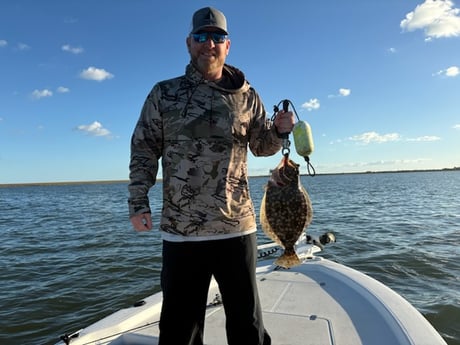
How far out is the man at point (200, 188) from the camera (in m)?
2.66

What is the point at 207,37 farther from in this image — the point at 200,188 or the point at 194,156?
the point at 200,188

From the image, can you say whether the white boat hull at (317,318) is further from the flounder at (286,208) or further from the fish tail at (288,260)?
the flounder at (286,208)

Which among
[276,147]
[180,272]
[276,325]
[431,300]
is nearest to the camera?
[180,272]

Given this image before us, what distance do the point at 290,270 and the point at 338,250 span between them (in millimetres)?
6503

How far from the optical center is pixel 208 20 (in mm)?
2678

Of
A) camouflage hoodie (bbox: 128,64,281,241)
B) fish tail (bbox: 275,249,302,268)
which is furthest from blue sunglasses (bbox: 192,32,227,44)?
fish tail (bbox: 275,249,302,268)

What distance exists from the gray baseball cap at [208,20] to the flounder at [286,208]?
1.10m

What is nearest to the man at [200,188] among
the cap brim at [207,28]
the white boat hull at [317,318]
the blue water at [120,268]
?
the cap brim at [207,28]

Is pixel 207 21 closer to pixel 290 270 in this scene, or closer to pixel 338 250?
pixel 290 270

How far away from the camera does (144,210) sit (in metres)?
2.67

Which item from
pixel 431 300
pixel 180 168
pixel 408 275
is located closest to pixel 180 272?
pixel 180 168

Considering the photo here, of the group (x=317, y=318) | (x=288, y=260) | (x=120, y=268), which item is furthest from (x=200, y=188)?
(x=120, y=268)

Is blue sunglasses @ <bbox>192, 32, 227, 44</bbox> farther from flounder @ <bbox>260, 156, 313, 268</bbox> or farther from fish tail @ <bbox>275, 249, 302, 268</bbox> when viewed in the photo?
fish tail @ <bbox>275, 249, 302, 268</bbox>

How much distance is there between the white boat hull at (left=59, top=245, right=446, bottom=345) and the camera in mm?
3498
